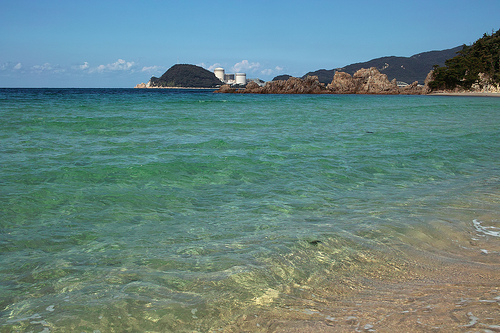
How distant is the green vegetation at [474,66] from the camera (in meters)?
91.3

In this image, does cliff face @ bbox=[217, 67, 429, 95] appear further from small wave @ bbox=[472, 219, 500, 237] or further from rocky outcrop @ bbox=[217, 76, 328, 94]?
small wave @ bbox=[472, 219, 500, 237]

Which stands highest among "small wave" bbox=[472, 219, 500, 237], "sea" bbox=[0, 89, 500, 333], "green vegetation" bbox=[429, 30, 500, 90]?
"green vegetation" bbox=[429, 30, 500, 90]

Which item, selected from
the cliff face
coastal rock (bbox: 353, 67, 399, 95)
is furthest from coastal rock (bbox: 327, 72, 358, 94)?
coastal rock (bbox: 353, 67, 399, 95)

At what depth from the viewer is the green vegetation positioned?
91312mm

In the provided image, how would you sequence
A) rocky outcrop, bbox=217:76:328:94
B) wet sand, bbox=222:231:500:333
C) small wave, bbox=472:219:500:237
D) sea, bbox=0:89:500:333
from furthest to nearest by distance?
rocky outcrop, bbox=217:76:328:94, small wave, bbox=472:219:500:237, sea, bbox=0:89:500:333, wet sand, bbox=222:231:500:333

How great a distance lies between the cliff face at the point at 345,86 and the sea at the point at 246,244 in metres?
111

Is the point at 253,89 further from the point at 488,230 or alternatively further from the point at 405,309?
the point at 405,309

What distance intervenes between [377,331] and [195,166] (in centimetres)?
628

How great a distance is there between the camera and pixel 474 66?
308 ft

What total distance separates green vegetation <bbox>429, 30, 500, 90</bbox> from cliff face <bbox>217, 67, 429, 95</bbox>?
9.98 m

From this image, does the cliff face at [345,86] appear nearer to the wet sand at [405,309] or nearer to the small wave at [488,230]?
the small wave at [488,230]

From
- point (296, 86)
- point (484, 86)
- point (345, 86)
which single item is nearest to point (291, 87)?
point (296, 86)

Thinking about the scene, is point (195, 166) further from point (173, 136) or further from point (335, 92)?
point (335, 92)

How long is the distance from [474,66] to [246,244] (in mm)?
111749
